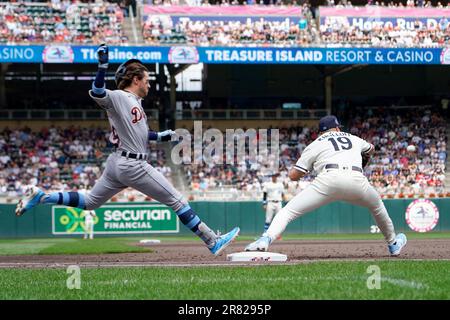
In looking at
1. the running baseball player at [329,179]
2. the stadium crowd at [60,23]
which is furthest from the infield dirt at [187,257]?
the stadium crowd at [60,23]

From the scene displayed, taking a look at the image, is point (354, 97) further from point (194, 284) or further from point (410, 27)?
point (194, 284)

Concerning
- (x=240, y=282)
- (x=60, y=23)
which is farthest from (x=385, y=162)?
(x=240, y=282)

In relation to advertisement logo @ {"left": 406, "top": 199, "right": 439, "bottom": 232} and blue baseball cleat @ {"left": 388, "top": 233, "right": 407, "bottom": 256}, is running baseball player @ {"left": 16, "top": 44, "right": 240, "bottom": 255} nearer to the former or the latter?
blue baseball cleat @ {"left": 388, "top": 233, "right": 407, "bottom": 256}

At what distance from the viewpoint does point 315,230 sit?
30469 mm

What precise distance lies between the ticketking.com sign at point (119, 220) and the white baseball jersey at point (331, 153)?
19204 mm

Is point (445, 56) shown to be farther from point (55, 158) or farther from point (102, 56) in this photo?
point (102, 56)

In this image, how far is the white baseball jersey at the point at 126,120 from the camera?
9.70m

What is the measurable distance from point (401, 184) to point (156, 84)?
480 inches

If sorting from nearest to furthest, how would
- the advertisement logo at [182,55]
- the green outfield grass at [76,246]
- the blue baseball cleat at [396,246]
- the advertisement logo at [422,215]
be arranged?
the blue baseball cleat at [396,246] → the green outfield grass at [76,246] → the advertisement logo at [422,215] → the advertisement logo at [182,55]

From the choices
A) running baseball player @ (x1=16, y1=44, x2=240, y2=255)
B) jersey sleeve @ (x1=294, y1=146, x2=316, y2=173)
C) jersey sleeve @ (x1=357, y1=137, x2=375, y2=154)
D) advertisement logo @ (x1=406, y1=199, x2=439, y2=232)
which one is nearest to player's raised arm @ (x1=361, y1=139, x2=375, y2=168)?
jersey sleeve @ (x1=357, y1=137, x2=375, y2=154)

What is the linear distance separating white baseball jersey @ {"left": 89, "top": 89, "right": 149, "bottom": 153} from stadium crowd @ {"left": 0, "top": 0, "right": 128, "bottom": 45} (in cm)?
2294

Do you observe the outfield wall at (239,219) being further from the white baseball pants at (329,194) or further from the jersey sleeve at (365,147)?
the white baseball pants at (329,194)

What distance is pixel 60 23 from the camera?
108 feet

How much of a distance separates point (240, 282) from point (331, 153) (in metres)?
3.25
